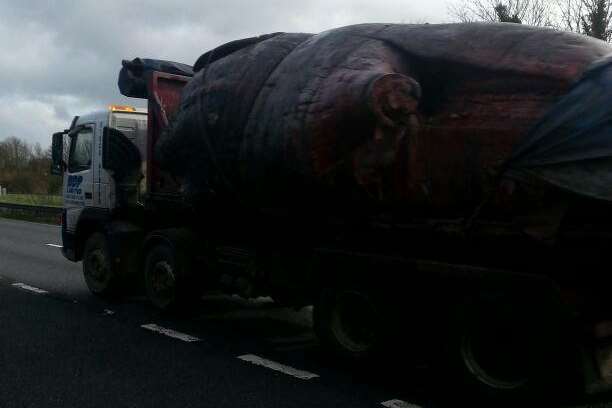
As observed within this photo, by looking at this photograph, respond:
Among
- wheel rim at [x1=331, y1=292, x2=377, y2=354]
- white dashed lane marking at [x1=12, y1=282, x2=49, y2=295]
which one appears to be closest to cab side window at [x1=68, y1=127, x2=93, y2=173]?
white dashed lane marking at [x1=12, y1=282, x2=49, y2=295]

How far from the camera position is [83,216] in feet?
32.9

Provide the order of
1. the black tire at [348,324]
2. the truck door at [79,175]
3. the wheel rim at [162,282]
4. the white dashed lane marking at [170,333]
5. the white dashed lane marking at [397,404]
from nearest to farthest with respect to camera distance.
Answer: the white dashed lane marking at [397,404] < the black tire at [348,324] < the white dashed lane marking at [170,333] < the wheel rim at [162,282] < the truck door at [79,175]

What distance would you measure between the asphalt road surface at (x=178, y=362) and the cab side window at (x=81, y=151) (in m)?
1.71

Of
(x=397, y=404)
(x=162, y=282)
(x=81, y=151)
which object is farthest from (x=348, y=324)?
(x=81, y=151)

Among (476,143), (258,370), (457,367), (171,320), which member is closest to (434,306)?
(457,367)

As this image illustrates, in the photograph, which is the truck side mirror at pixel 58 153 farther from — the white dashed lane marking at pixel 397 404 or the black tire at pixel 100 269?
the white dashed lane marking at pixel 397 404

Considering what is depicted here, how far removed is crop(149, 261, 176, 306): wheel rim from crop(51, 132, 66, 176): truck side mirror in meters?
2.84

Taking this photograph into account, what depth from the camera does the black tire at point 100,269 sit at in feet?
31.3

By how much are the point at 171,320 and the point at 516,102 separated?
4768 mm

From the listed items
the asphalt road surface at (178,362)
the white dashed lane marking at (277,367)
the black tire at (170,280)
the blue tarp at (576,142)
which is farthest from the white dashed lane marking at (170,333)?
the blue tarp at (576,142)

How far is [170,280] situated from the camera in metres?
8.41

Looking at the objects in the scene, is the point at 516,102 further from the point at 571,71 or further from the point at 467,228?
the point at 467,228

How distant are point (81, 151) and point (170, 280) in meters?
2.80

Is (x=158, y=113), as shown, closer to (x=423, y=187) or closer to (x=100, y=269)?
(x=100, y=269)
